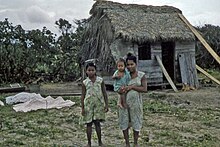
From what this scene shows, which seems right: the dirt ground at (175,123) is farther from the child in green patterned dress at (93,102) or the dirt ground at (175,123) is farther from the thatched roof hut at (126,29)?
the thatched roof hut at (126,29)

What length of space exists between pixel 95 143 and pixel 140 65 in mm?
10676

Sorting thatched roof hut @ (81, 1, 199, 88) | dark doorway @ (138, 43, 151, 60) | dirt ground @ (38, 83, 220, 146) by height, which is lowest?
dirt ground @ (38, 83, 220, 146)

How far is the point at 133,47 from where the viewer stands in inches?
645

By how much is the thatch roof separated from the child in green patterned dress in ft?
31.8

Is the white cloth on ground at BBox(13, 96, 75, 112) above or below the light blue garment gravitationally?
below

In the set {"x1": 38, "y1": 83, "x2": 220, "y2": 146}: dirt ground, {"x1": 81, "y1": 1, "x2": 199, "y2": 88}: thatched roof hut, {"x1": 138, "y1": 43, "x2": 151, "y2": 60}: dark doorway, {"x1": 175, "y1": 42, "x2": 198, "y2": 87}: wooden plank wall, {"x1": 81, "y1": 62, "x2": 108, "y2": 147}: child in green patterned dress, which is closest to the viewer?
{"x1": 81, "y1": 62, "x2": 108, "y2": 147}: child in green patterned dress

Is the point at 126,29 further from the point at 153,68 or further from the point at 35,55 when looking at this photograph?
the point at 35,55

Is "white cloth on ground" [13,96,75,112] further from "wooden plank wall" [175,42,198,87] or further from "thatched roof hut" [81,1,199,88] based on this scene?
"wooden plank wall" [175,42,198,87]

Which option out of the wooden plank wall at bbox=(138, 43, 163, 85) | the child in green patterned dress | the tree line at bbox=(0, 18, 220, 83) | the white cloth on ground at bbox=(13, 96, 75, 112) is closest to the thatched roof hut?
the wooden plank wall at bbox=(138, 43, 163, 85)

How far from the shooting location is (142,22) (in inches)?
664

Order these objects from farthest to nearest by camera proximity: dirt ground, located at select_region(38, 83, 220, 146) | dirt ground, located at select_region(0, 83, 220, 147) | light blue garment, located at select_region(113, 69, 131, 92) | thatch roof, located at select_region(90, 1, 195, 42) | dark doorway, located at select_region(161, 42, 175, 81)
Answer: dark doorway, located at select_region(161, 42, 175, 81) < thatch roof, located at select_region(90, 1, 195, 42) < dirt ground, located at select_region(38, 83, 220, 146) < dirt ground, located at select_region(0, 83, 220, 147) < light blue garment, located at select_region(113, 69, 131, 92)

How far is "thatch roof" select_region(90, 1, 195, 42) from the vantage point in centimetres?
1593

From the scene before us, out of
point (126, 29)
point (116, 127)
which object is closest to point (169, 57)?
point (126, 29)

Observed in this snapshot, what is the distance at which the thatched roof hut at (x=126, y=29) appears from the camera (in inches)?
631
